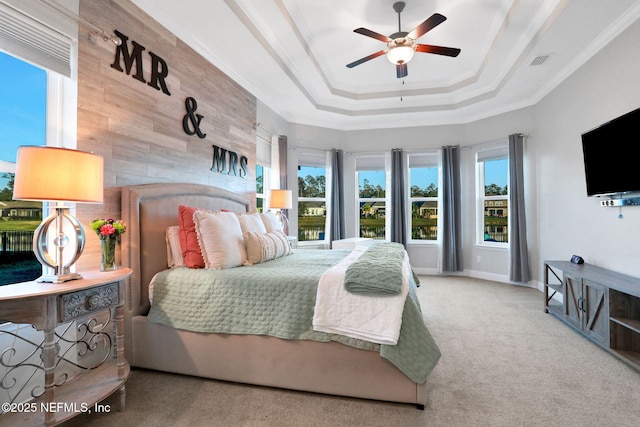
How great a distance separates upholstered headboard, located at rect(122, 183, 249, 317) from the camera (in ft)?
7.36

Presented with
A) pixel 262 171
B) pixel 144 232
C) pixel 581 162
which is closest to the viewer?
pixel 144 232

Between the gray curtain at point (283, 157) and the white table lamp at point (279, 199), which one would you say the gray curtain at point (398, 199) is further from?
the white table lamp at point (279, 199)

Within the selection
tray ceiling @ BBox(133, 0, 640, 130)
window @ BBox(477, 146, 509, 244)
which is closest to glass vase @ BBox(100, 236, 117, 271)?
tray ceiling @ BBox(133, 0, 640, 130)

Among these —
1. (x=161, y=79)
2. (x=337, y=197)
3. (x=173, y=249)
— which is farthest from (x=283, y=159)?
(x=173, y=249)

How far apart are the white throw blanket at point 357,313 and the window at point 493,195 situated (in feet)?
13.6

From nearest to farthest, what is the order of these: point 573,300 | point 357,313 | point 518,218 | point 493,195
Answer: point 357,313 → point 573,300 → point 518,218 → point 493,195

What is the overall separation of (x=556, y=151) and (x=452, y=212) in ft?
5.91

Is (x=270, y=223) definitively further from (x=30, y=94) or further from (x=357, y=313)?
(x=30, y=94)

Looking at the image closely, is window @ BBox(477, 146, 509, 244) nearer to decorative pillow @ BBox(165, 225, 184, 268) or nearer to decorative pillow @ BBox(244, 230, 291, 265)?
decorative pillow @ BBox(244, 230, 291, 265)

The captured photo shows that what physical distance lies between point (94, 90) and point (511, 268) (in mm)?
5489

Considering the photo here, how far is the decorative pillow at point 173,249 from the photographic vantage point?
95.7 inches

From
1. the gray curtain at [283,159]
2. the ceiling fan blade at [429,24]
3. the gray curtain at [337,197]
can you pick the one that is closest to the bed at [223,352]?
the ceiling fan blade at [429,24]

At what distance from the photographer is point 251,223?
3.02 metres

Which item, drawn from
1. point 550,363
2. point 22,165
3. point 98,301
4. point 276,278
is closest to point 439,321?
point 550,363
